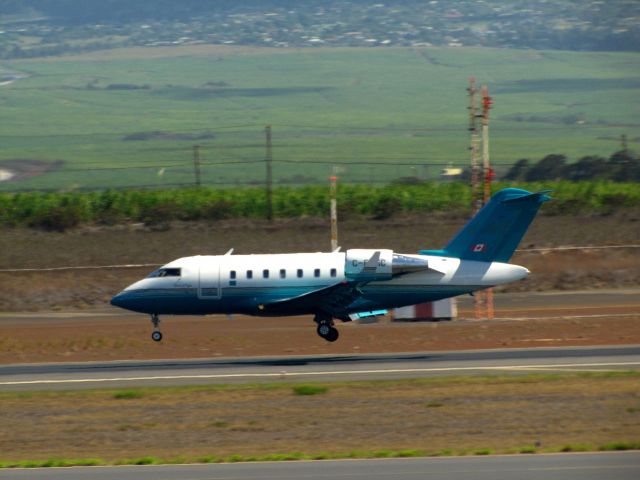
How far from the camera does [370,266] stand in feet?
107

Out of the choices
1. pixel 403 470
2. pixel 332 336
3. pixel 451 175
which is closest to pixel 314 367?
pixel 332 336

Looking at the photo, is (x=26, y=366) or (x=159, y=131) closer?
(x=26, y=366)

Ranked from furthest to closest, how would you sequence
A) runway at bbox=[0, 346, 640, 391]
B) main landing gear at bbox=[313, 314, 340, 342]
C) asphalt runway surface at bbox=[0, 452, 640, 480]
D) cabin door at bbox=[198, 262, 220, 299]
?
cabin door at bbox=[198, 262, 220, 299]
main landing gear at bbox=[313, 314, 340, 342]
runway at bbox=[0, 346, 640, 391]
asphalt runway surface at bbox=[0, 452, 640, 480]

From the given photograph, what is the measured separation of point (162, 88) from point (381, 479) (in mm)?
177772

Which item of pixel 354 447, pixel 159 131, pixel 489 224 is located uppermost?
pixel 159 131

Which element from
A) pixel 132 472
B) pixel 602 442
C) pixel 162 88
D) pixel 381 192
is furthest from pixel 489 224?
pixel 162 88

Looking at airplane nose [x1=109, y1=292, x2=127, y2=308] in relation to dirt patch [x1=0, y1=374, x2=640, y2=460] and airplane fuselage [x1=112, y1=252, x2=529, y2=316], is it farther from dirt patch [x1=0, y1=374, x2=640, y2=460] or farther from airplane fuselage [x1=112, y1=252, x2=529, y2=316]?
dirt patch [x1=0, y1=374, x2=640, y2=460]

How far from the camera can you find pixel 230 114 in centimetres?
16888

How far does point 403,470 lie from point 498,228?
1619 cm

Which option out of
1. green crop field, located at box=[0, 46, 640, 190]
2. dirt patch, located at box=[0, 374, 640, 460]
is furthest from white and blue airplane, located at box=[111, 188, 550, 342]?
green crop field, located at box=[0, 46, 640, 190]

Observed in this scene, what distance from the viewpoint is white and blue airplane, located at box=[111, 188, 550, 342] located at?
3278 centimetres

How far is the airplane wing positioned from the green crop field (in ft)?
214

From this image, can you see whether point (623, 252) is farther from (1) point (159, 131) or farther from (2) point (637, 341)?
(1) point (159, 131)

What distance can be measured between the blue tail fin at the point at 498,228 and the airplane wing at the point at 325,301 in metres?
3.20
